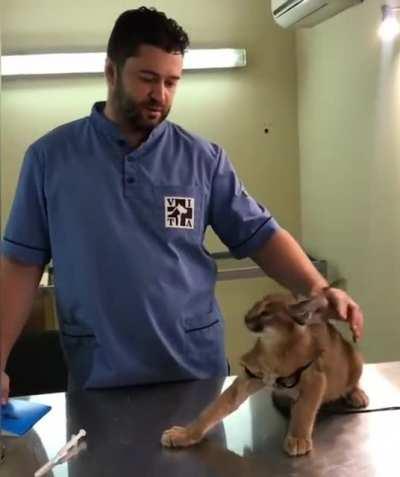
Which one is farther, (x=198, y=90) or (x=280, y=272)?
(x=198, y=90)

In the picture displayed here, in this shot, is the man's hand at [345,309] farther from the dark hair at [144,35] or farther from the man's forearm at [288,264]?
the dark hair at [144,35]

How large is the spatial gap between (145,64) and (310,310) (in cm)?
54

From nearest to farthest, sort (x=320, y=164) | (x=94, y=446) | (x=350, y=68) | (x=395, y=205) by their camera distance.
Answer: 1. (x=94, y=446)
2. (x=395, y=205)
3. (x=350, y=68)
4. (x=320, y=164)

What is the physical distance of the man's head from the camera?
1.26 metres

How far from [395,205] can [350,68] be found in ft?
1.69

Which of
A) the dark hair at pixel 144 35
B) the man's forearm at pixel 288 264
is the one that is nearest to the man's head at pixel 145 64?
the dark hair at pixel 144 35

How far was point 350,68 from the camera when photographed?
7.73 ft

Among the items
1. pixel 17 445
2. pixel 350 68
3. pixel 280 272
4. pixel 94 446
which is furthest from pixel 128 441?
pixel 350 68

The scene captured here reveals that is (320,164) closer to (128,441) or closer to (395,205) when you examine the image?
(395,205)

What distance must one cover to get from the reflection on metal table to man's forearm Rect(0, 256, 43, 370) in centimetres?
15

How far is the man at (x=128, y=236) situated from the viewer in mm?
1243

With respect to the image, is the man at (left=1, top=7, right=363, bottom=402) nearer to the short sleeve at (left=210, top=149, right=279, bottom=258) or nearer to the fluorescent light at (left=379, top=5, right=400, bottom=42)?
the short sleeve at (left=210, top=149, right=279, bottom=258)

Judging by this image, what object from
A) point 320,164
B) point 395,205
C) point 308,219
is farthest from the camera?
point 308,219

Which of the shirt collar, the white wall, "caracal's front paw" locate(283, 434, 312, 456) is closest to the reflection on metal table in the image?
"caracal's front paw" locate(283, 434, 312, 456)
